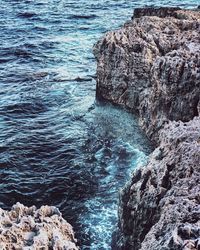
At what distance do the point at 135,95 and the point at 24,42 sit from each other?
15.5 meters

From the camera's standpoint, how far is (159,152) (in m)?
8.92

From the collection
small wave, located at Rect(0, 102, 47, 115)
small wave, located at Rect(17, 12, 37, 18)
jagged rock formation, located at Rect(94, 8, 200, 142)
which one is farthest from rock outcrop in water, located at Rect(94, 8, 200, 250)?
small wave, located at Rect(17, 12, 37, 18)

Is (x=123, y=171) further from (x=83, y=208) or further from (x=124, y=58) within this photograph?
(x=124, y=58)

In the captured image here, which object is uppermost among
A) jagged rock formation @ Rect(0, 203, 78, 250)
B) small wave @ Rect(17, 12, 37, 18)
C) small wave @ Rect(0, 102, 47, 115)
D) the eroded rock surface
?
the eroded rock surface

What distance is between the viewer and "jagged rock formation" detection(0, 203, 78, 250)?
294 inches

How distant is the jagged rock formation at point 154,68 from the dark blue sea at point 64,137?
94cm

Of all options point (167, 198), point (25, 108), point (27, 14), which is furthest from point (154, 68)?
point (27, 14)

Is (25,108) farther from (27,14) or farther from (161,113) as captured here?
(27,14)

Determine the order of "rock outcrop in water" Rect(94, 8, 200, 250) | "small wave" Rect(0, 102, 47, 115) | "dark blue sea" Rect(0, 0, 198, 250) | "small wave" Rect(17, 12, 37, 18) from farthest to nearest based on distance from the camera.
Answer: "small wave" Rect(17, 12, 37, 18), "small wave" Rect(0, 102, 47, 115), "dark blue sea" Rect(0, 0, 198, 250), "rock outcrop in water" Rect(94, 8, 200, 250)

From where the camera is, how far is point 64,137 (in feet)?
56.8

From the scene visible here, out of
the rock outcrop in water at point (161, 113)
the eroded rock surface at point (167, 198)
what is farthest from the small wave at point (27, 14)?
the eroded rock surface at point (167, 198)

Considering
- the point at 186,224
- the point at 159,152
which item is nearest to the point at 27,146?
the point at 159,152

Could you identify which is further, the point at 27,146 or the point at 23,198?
the point at 27,146

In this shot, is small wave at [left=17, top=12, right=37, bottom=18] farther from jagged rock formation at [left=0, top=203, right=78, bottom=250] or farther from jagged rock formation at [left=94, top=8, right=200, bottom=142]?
jagged rock formation at [left=0, top=203, right=78, bottom=250]
